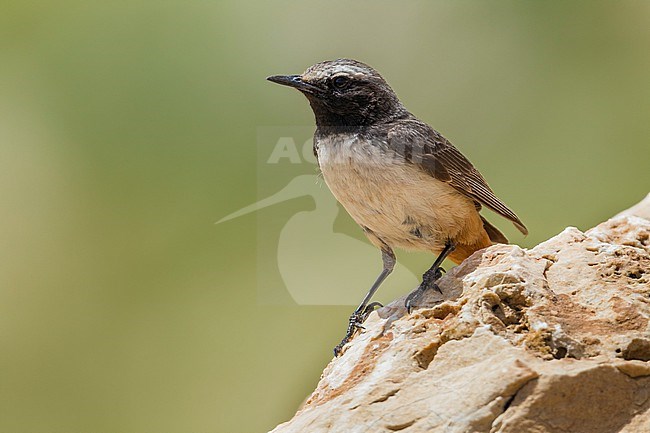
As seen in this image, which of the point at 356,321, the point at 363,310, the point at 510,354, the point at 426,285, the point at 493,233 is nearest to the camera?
the point at 510,354

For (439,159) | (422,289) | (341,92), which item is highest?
(341,92)

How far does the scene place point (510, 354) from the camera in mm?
3252

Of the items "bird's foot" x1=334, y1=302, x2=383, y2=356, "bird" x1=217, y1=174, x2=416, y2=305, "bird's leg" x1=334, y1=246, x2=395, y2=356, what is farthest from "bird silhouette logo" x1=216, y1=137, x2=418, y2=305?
"bird's foot" x1=334, y1=302, x2=383, y2=356

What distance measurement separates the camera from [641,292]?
3.59 meters

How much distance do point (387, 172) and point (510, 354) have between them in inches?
58.6

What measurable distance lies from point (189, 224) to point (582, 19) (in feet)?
14.0

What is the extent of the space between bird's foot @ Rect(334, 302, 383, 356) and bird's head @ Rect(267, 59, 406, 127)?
1141mm

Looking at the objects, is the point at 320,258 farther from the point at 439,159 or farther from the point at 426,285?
the point at 426,285

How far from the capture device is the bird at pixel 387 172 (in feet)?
14.5

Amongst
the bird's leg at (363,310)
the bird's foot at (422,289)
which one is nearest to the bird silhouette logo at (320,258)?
the bird's leg at (363,310)

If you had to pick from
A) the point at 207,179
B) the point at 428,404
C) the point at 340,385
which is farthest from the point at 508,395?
the point at 207,179

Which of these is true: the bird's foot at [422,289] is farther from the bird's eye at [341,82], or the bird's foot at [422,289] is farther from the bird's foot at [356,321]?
the bird's eye at [341,82]

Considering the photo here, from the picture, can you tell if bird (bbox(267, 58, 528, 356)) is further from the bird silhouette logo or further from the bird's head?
the bird silhouette logo

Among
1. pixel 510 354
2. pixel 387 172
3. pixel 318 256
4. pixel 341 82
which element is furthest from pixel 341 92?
pixel 318 256
